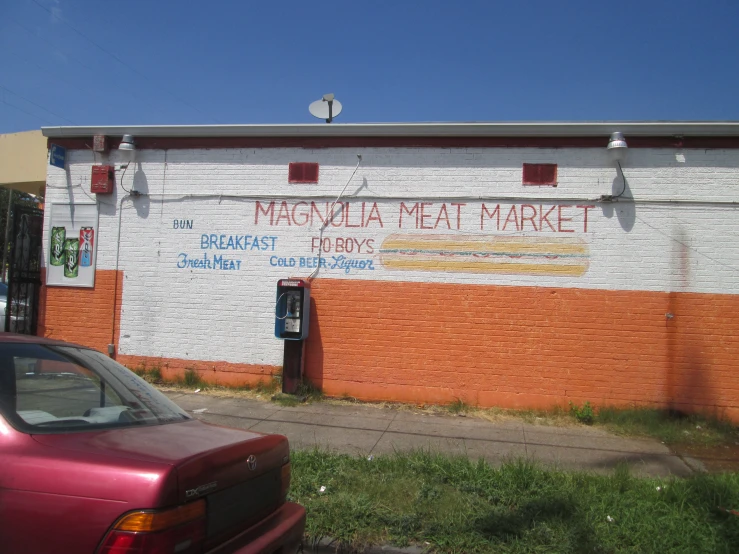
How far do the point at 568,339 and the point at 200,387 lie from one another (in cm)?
588

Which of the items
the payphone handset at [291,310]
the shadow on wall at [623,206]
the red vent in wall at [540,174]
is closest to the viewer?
the shadow on wall at [623,206]

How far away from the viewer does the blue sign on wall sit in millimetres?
10180

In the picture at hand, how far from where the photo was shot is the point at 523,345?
8539 mm

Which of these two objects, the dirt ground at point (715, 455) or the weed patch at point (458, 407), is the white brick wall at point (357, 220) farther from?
the dirt ground at point (715, 455)

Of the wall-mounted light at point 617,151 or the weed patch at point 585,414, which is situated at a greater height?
the wall-mounted light at point 617,151

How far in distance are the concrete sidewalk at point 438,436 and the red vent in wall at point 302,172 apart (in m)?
3.59

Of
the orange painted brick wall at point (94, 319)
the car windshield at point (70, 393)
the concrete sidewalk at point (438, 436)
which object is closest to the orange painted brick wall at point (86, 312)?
the orange painted brick wall at point (94, 319)

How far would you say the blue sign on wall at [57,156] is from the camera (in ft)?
33.4

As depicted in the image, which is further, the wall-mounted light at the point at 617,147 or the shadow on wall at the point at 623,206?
the shadow on wall at the point at 623,206

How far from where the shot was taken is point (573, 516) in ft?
15.0

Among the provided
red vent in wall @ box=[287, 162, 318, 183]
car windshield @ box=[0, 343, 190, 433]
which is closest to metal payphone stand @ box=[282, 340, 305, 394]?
red vent in wall @ box=[287, 162, 318, 183]

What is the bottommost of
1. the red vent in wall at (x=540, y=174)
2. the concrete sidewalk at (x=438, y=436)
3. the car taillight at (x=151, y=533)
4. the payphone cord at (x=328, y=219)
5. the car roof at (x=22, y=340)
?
the concrete sidewalk at (x=438, y=436)

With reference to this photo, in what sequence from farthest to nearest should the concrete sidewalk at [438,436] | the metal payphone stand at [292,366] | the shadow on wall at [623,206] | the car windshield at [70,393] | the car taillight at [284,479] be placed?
the metal payphone stand at [292,366]
the shadow on wall at [623,206]
the concrete sidewalk at [438,436]
the car taillight at [284,479]
the car windshield at [70,393]

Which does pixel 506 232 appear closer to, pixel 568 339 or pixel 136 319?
pixel 568 339
